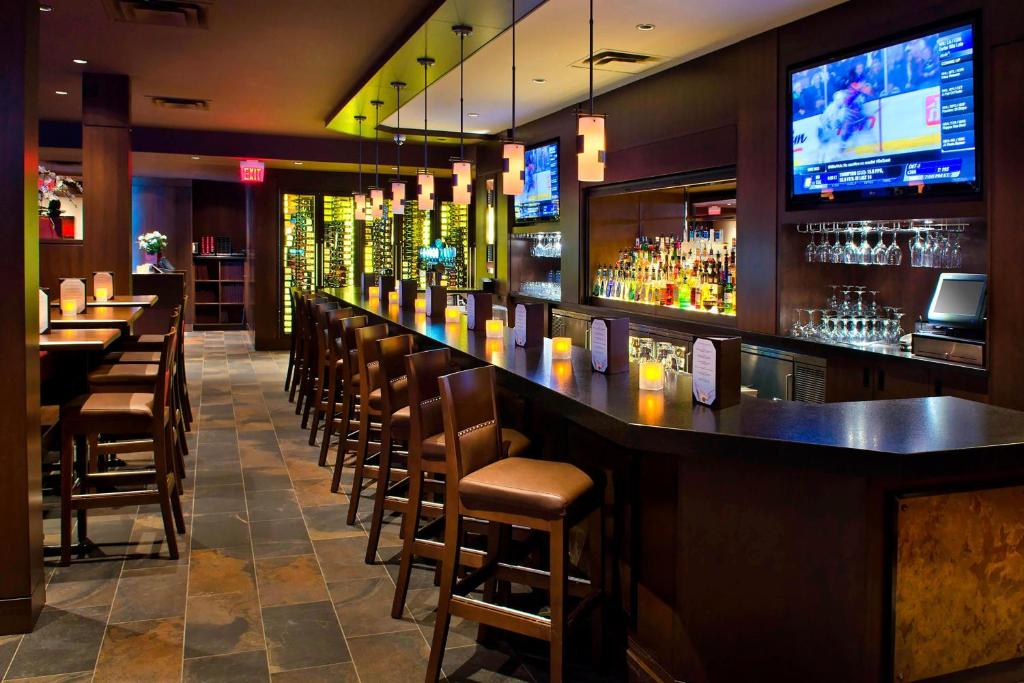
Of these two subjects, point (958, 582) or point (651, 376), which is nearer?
point (958, 582)

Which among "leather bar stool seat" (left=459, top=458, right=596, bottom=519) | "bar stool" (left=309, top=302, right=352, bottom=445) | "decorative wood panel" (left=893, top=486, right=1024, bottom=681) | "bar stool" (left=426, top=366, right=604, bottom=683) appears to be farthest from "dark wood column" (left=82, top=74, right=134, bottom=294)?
"decorative wood panel" (left=893, top=486, right=1024, bottom=681)

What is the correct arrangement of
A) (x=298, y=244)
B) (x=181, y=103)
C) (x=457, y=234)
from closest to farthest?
(x=181, y=103) → (x=298, y=244) → (x=457, y=234)

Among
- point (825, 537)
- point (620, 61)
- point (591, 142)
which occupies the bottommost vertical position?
point (825, 537)

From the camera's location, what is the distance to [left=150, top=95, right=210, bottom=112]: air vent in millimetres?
9336

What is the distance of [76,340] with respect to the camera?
→ 14.9ft

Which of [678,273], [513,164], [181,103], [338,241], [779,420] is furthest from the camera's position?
[338,241]

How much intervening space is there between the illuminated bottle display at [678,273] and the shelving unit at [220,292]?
10.7 m

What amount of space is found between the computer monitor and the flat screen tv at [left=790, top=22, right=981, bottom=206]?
557 mm

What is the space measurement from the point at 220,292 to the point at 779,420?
1615cm

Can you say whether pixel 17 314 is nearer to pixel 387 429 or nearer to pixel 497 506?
pixel 387 429

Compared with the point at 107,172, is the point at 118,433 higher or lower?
lower

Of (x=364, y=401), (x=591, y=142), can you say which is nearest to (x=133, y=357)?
(x=364, y=401)

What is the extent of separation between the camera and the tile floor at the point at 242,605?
312 cm

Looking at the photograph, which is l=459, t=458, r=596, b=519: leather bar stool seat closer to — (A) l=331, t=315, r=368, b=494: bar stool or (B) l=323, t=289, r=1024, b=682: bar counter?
(B) l=323, t=289, r=1024, b=682: bar counter
